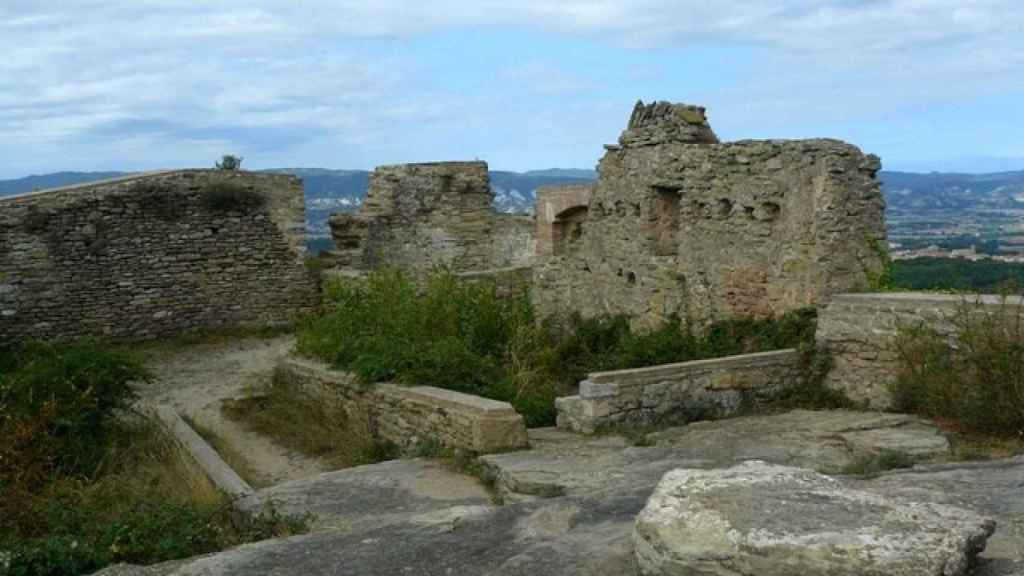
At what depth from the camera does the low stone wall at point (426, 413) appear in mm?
8352

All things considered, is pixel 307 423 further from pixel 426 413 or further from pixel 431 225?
pixel 431 225

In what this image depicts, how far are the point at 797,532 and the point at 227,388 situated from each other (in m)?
10.3

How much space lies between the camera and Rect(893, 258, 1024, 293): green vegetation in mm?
9203

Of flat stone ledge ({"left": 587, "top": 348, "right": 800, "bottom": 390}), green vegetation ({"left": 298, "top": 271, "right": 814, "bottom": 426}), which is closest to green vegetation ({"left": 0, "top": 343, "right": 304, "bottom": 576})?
green vegetation ({"left": 298, "top": 271, "right": 814, "bottom": 426})

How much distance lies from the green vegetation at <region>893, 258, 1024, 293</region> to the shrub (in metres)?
10.3

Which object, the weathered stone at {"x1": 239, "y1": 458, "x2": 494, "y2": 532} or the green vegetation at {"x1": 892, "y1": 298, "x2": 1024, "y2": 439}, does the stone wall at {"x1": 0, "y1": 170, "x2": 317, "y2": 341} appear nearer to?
the weathered stone at {"x1": 239, "y1": 458, "x2": 494, "y2": 532}

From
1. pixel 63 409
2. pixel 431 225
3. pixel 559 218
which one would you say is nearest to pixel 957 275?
pixel 559 218

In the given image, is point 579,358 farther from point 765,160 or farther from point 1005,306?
point 1005,306

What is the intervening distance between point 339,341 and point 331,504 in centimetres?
441

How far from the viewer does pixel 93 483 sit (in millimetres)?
9023

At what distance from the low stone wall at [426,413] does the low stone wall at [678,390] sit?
698 mm

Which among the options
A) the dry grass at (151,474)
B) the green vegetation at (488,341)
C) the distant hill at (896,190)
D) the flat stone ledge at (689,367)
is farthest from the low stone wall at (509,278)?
the distant hill at (896,190)

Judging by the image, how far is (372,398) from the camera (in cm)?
1006

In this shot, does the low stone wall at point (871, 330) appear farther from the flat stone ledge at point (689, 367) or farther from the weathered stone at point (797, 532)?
the weathered stone at point (797, 532)
